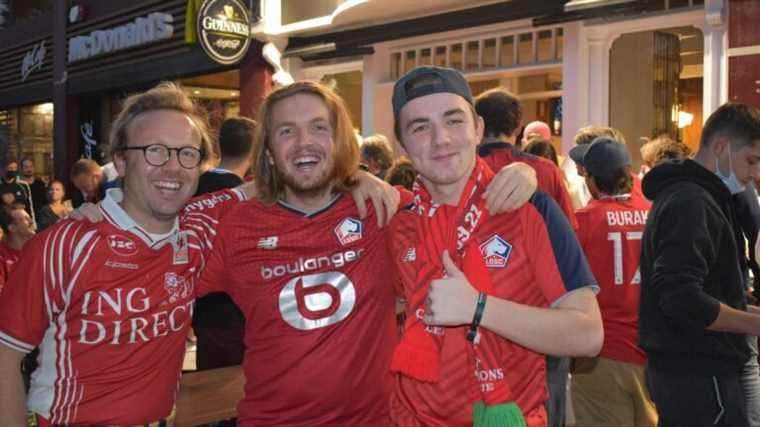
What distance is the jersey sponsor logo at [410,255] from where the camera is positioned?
2455mm

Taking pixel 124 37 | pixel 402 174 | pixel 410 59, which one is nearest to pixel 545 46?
pixel 410 59

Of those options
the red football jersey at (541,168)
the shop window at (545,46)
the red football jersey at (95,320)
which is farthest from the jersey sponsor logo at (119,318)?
the shop window at (545,46)

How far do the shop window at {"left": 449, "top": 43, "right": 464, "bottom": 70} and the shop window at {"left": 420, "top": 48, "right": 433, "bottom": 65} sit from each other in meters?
0.40

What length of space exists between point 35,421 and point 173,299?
0.67 metres

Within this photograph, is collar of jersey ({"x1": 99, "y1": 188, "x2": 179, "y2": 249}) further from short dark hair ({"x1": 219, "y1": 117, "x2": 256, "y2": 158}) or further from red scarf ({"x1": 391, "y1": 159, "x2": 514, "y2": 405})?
short dark hair ({"x1": 219, "y1": 117, "x2": 256, "y2": 158})

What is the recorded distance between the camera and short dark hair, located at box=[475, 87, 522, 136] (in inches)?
197

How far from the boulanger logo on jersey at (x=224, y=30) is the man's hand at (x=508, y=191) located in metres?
11.1

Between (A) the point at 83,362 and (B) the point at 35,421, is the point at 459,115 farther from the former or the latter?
(B) the point at 35,421

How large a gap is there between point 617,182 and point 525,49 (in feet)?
18.9

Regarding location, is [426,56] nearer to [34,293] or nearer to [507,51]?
[507,51]

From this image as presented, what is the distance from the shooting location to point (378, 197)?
2.96 metres

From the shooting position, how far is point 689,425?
329 cm

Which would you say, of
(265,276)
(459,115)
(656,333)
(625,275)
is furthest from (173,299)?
(625,275)

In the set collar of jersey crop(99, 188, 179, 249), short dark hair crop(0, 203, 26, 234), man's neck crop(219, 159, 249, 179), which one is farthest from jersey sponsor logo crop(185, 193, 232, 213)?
short dark hair crop(0, 203, 26, 234)
